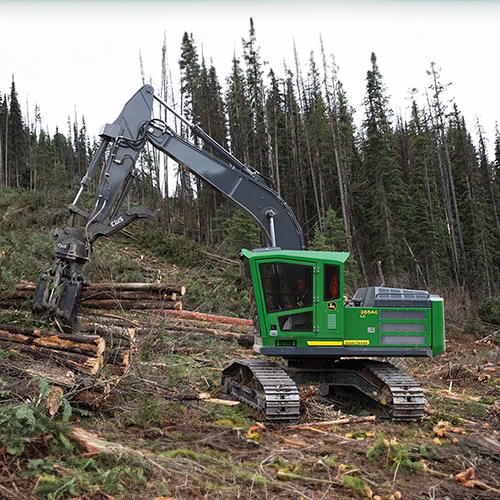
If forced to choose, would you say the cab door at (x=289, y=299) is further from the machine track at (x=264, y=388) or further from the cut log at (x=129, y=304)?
the cut log at (x=129, y=304)

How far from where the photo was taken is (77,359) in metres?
6.32

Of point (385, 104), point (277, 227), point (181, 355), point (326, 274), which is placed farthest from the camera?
point (385, 104)

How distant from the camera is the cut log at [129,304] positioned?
7.97 m

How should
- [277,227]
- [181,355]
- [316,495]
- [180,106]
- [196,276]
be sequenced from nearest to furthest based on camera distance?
[316,495], [277,227], [181,355], [196,276], [180,106]

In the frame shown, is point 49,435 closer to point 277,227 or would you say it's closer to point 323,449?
point 323,449

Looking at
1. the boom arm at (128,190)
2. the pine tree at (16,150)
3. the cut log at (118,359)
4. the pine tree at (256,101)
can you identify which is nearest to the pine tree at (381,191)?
the pine tree at (256,101)

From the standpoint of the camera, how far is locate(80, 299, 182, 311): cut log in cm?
797

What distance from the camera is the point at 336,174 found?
3944 cm

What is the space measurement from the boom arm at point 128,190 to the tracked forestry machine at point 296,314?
0.02 m

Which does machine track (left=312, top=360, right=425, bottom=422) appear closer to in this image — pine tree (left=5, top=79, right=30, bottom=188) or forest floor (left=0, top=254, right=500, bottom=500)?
forest floor (left=0, top=254, right=500, bottom=500)

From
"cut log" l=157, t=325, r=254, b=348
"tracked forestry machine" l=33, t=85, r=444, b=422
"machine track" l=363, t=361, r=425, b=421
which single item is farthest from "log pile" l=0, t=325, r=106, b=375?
"cut log" l=157, t=325, r=254, b=348

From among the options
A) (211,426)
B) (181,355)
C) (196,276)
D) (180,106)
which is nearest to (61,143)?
(180,106)

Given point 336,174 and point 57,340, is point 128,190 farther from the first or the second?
point 336,174

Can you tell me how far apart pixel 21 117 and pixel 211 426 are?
52.6m
